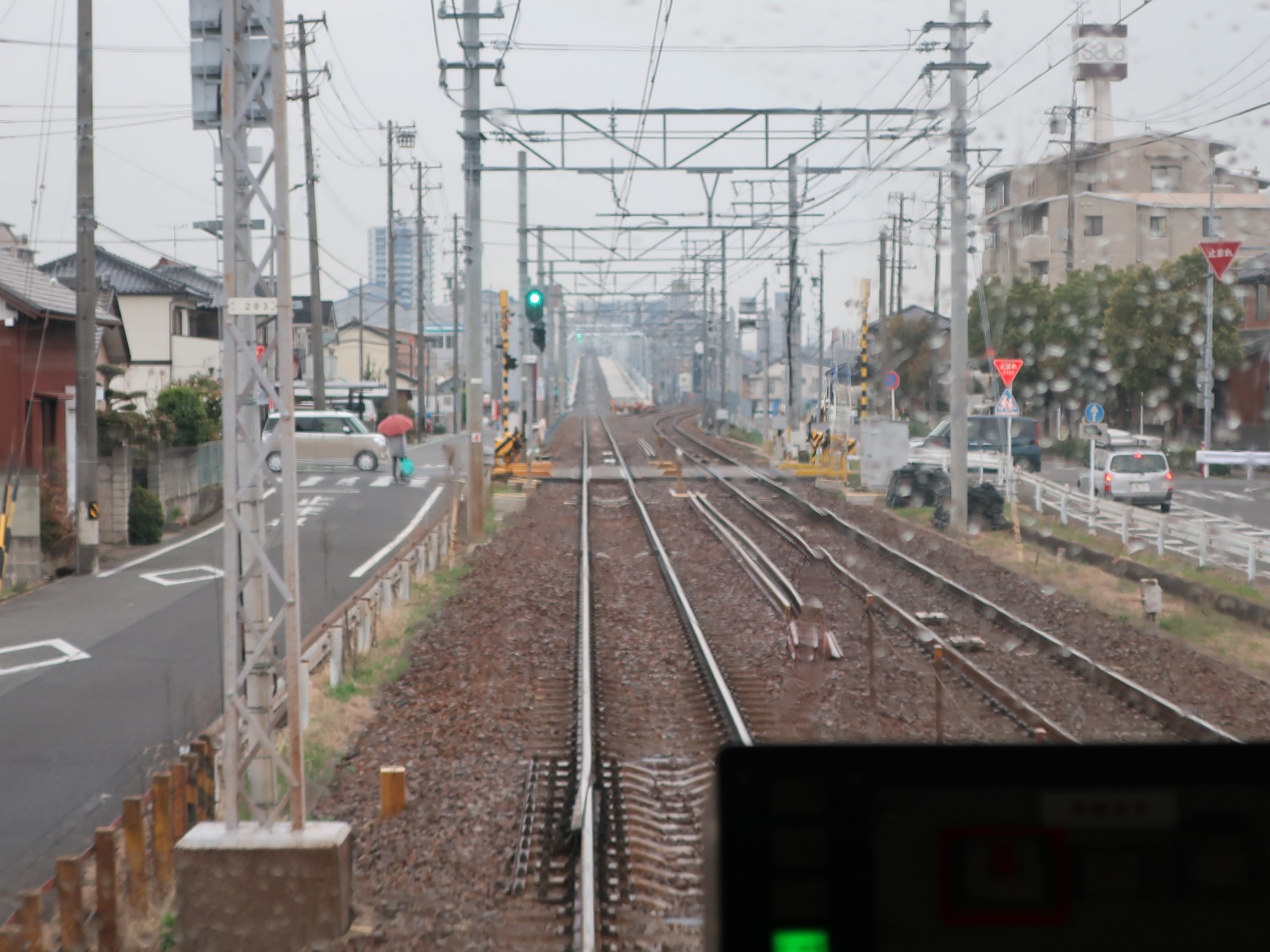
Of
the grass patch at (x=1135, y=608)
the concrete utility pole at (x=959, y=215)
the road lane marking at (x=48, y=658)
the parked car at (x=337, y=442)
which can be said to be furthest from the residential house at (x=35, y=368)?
the grass patch at (x=1135, y=608)

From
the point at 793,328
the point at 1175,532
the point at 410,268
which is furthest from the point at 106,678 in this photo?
the point at 410,268

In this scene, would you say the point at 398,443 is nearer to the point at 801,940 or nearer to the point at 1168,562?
the point at 1168,562

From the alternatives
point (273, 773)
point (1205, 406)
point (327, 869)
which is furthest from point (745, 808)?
point (1205, 406)

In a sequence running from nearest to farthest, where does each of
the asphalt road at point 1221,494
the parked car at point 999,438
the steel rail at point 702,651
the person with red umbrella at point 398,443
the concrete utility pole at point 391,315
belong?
the steel rail at point 702,651 → the asphalt road at point 1221,494 → the parked car at point 999,438 → the person with red umbrella at point 398,443 → the concrete utility pole at point 391,315

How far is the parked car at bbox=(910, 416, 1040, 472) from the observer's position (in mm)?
25375

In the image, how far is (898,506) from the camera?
21.0m

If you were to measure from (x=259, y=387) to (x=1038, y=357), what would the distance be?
1250 inches

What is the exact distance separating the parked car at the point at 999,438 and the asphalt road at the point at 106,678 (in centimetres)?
1273

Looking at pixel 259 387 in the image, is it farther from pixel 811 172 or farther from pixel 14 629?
pixel 811 172

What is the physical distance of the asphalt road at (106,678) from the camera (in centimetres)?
602

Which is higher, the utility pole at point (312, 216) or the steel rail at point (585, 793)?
the utility pole at point (312, 216)

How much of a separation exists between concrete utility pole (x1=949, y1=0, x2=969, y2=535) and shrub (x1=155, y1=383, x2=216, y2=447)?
1215 cm

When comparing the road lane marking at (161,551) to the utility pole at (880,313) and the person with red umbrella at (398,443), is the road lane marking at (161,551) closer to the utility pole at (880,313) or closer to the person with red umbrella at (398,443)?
the person with red umbrella at (398,443)

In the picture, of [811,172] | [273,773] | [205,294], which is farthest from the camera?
[205,294]
